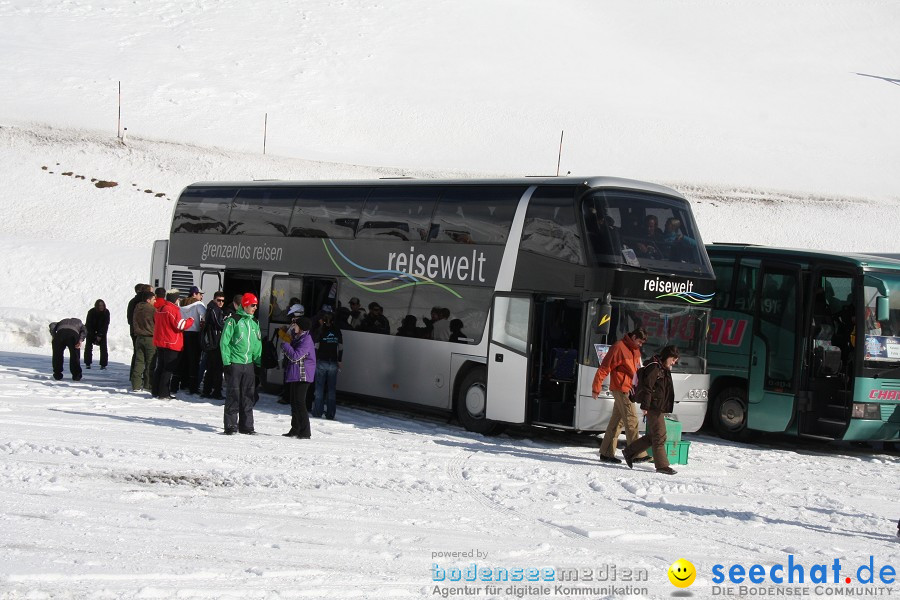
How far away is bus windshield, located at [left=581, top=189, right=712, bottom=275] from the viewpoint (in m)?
14.1

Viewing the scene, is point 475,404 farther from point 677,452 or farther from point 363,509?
point 363,509

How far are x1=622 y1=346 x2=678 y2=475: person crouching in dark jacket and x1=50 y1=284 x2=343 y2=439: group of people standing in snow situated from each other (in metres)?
4.02

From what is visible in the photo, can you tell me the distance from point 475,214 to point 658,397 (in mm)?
4311

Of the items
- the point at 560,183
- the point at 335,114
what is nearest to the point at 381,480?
the point at 560,183

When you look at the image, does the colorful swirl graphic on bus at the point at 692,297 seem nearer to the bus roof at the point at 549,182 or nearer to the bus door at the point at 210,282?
the bus roof at the point at 549,182

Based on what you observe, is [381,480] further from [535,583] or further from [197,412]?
[197,412]

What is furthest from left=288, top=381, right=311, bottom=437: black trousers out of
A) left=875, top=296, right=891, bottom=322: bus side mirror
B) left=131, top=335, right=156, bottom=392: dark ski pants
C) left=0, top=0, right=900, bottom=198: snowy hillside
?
left=0, top=0, right=900, bottom=198: snowy hillside

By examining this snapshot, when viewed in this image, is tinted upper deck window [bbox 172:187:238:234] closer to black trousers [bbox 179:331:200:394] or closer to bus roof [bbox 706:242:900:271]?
black trousers [bbox 179:331:200:394]

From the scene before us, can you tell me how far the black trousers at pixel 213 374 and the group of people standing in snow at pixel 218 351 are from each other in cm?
1

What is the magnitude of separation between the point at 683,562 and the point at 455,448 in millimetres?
5956

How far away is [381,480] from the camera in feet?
36.2

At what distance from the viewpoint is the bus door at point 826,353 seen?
635 inches

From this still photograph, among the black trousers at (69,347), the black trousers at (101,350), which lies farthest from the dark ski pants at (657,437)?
the black trousers at (101,350)

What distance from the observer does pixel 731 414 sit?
57.5ft
